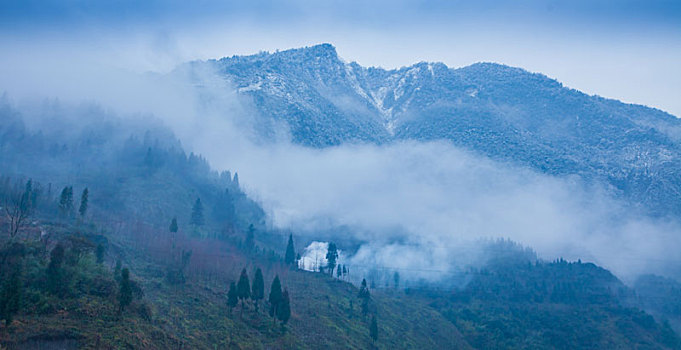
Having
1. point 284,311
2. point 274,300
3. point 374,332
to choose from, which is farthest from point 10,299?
point 374,332

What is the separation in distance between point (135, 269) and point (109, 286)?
38255 mm

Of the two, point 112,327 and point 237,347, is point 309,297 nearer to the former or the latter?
point 237,347

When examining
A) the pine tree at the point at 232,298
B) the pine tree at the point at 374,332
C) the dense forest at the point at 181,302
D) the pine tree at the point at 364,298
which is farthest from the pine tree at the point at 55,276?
the pine tree at the point at 364,298

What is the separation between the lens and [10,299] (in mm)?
78750

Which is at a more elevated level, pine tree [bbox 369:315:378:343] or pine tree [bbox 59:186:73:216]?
pine tree [bbox 59:186:73:216]

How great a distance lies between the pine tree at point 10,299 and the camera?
77.9 meters

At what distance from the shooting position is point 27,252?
10288 cm

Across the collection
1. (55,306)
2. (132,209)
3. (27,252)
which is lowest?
(55,306)

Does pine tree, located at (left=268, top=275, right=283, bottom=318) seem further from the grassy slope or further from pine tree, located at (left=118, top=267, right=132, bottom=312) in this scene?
pine tree, located at (left=118, top=267, right=132, bottom=312)

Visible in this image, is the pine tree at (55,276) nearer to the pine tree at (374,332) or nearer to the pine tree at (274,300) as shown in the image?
the pine tree at (274,300)

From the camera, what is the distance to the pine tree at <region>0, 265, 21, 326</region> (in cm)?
7794

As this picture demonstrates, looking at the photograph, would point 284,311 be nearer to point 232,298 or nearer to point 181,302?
point 232,298

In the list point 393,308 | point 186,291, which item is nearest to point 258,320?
point 186,291

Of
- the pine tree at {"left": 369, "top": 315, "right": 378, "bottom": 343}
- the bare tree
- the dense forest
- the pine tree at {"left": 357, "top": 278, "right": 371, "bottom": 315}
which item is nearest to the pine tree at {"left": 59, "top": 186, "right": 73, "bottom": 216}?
the dense forest
